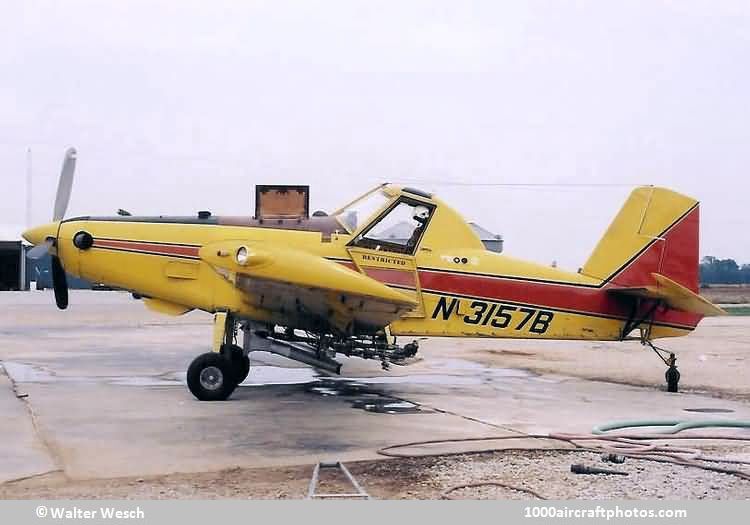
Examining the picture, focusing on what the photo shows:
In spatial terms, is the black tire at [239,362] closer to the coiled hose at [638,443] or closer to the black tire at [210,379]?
the black tire at [210,379]

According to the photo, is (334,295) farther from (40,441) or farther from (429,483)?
(429,483)

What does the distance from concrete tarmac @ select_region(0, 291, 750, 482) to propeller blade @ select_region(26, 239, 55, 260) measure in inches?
71.9

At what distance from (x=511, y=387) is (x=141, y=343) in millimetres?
10206

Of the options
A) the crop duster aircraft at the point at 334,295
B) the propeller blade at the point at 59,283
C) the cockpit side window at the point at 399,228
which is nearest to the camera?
the crop duster aircraft at the point at 334,295

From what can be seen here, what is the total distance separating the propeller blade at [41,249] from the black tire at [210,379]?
2.48m

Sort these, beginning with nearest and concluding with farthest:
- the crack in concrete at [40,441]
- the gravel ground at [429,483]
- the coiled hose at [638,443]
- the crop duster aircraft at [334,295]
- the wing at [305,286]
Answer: the gravel ground at [429,483] → the crack in concrete at [40,441] → the coiled hose at [638,443] → the wing at [305,286] → the crop duster aircraft at [334,295]

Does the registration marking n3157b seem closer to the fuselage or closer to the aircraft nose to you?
the fuselage

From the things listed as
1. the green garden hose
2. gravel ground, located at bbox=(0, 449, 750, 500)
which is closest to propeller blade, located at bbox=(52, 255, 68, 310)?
gravel ground, located at bbox=(0, 449, 750, 500)

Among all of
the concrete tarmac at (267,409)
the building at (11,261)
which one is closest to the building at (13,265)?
the building at (11,261)

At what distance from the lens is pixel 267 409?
33.8 ft

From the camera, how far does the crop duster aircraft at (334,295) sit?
1100cm

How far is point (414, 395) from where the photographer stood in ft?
39.2

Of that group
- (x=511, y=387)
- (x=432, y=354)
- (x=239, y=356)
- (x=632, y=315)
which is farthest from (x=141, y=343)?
(x=632, y=315)

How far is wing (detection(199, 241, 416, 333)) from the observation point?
30.6ft
